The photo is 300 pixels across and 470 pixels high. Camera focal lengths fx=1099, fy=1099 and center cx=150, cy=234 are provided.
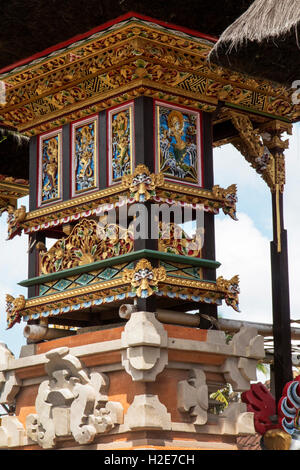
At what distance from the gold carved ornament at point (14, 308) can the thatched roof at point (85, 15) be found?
11.2 ft

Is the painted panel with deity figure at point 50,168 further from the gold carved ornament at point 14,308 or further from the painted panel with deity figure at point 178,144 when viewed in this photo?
the painted panel with deity figure at point 178,144

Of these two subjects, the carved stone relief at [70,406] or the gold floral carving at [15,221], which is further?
the gold floral carving at [15,221]

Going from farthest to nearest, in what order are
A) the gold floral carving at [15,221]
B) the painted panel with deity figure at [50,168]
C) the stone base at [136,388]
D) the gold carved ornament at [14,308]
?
1. the gold floral carving at [15,221]
2. the painted panel with deity figure at [50,168]
3. the gold carved ornament at [14,308]
4. the stone base at [136,388]

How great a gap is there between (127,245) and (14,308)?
6.89ft

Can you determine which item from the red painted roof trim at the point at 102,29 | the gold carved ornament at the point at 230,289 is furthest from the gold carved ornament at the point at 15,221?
the gold carved ornament at the point at 230,289

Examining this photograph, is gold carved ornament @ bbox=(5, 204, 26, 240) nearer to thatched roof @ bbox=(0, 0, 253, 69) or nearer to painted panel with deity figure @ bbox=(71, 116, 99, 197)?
painted panel with deity figure @ bbox=(71, 116, 99, 197)

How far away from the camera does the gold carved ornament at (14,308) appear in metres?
14.8

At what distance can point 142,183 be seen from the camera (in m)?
13.6

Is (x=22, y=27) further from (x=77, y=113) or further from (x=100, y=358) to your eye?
(x=100, y=358)

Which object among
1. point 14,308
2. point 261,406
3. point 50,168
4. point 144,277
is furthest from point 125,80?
point 261,406

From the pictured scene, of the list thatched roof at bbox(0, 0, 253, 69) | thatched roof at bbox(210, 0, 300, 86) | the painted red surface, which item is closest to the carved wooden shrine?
thatched roof at bbox(0, 0, 253, 69)

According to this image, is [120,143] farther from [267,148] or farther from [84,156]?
[267,148]

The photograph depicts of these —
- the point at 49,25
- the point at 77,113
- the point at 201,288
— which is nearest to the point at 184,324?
the point at 201,288

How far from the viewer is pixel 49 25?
13.8m
